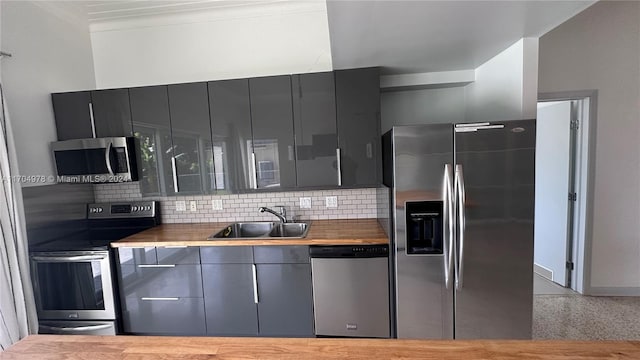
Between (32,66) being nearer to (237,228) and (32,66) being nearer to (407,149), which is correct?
(237,228)

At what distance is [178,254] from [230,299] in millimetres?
544

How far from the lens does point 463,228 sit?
5.98 ft

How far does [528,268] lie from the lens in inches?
74.6

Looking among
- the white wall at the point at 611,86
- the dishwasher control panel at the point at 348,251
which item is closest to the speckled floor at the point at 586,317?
the white wall at the point at 611,86

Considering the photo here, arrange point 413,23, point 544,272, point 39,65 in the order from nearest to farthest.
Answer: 1. point 413,23
2. point 39,65
3. point 544,272

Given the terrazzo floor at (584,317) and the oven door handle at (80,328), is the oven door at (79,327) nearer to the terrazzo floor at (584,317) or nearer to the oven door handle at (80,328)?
the oven door handle at (80,328)

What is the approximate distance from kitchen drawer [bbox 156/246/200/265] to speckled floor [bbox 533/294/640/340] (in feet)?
9.29

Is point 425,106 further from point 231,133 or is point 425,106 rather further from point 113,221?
point 113,221

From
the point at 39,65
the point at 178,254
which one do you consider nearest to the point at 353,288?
the point at 178,254

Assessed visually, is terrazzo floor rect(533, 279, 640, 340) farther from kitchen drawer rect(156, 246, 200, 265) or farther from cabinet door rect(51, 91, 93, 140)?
cabinet door rect(51, 91, 93, 140)

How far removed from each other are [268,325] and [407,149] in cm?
171

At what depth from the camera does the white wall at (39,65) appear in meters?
2.12

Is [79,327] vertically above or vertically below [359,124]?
below

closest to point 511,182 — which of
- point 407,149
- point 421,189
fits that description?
point 421,189
